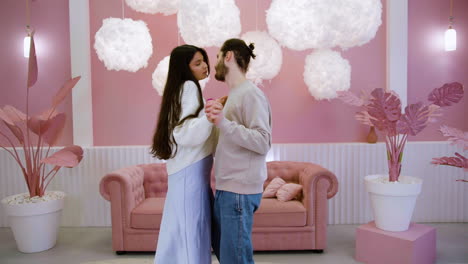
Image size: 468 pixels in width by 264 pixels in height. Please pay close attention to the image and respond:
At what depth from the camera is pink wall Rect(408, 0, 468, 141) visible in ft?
15.5

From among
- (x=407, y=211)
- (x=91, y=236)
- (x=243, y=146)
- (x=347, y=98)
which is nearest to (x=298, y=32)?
(x=347, y=98)

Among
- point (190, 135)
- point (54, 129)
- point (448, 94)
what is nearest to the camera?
point (190, 135)

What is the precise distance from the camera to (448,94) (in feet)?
10.6

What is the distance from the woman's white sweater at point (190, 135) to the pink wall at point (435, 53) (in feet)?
12.0

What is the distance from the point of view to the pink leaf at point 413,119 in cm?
321

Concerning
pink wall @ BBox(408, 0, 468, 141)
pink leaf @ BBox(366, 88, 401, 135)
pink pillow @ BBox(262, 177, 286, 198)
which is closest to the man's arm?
pink leaf @ BBox(366, 88, 401, 135)

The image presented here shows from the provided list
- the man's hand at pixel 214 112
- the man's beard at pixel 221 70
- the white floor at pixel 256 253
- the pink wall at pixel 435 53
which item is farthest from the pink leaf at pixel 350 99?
the man's hand at pixel 214 112

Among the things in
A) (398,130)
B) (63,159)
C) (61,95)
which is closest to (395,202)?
(398,130)

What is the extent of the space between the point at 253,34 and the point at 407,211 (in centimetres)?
A: 206

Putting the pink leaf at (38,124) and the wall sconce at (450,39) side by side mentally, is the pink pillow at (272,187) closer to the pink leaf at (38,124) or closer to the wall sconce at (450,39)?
the pink leaf at (38,124)

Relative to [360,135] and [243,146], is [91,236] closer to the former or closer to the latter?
[243,146]

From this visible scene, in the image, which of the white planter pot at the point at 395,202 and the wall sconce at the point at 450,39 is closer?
the white planter pot at the point at 395,202

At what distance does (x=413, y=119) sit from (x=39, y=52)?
4360 millimetres

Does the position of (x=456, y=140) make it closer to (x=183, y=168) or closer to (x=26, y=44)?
(x=183, y=168)
